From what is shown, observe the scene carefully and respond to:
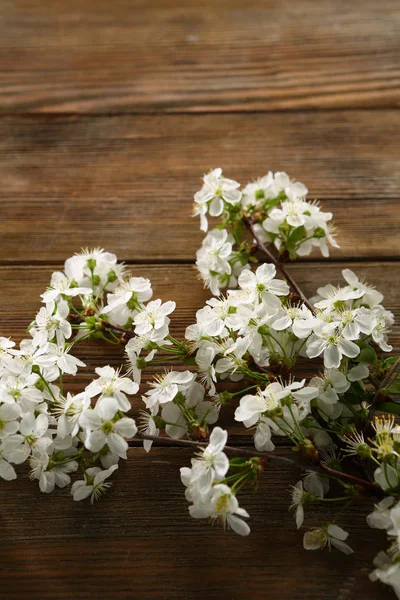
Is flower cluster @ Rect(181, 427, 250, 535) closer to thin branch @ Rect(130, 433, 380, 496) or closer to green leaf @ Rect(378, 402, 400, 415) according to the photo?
thin branch @ Rect(130, 433, 380, 496)

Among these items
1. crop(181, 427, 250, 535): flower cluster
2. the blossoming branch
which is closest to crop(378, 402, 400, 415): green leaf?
the blossoming branch

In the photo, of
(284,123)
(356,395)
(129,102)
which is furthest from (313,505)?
(129,102)

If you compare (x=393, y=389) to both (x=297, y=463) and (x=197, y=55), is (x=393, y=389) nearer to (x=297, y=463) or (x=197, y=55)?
(x=297, y=463)

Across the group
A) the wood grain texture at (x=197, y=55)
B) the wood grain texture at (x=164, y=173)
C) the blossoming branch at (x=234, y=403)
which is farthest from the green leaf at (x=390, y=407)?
→ the wood grain texture at (x=197, y=55)

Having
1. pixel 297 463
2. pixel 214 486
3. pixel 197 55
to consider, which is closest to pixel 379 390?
pixel 297 463

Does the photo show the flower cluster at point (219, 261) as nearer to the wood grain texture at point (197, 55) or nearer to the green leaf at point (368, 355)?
the green leaf at point (368, 355)

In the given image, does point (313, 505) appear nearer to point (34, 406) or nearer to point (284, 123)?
point (34, 406)
